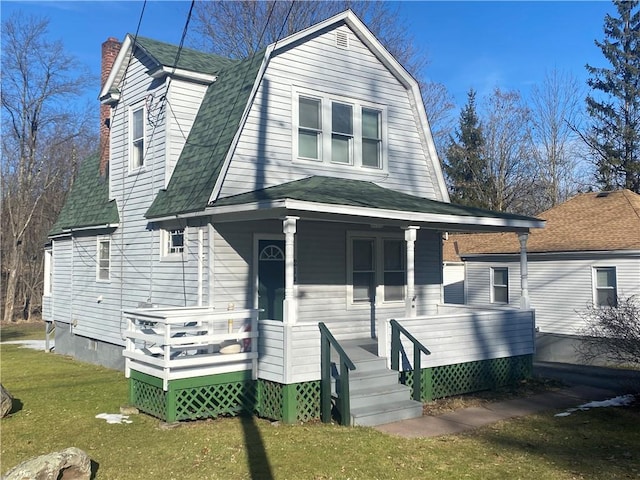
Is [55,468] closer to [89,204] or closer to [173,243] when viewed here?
[173,243]

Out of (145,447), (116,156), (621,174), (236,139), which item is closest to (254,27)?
(116,156)

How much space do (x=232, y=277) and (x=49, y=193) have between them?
99.1 ft

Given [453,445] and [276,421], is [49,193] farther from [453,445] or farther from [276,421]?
[453,445]

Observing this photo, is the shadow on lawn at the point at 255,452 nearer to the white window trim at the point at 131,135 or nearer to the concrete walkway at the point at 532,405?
the concrete walkway at the point at 532,405

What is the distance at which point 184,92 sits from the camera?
1262 cm

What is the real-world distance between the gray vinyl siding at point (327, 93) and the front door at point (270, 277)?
49.0 inches

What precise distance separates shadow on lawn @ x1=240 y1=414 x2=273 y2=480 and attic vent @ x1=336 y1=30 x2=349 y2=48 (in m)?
8.20

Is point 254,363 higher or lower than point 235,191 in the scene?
lower

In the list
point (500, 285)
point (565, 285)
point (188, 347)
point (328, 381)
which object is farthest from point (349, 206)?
point (500, 285)

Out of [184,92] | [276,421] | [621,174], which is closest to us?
[276,421]

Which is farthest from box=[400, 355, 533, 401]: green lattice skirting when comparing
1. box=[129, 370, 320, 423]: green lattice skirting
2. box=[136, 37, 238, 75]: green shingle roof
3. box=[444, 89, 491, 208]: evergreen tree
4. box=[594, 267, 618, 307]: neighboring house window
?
box=[444, 89, 491, 208]: evergreen tree

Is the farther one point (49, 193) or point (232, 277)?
point (49, 193)

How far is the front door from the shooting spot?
11.5m

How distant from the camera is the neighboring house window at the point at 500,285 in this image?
21672mm
